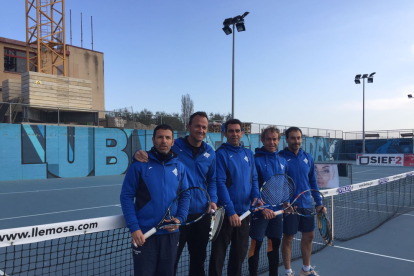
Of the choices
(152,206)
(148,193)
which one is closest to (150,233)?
(152,206)

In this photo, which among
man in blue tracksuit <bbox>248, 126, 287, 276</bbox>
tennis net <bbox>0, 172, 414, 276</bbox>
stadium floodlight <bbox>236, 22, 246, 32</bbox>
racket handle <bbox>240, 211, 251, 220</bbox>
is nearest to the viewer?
tennis net <bbox>0, 172, 414, 276</bbox>

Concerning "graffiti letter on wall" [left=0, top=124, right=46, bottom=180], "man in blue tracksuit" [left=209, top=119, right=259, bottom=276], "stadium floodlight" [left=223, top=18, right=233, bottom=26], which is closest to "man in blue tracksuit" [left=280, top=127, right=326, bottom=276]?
"man in blue tracksuit" [left=209, top=119, right=259, bottom=276]

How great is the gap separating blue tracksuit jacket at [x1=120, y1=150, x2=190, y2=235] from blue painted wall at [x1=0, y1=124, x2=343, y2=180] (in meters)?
15.5

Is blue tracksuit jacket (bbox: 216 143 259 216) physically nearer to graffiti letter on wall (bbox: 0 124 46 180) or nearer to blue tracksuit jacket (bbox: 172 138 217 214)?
blue tracksuit jacket (bbox: 172 138 217 214)

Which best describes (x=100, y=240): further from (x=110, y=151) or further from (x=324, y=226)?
(x=110, y=151)

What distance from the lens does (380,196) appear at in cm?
1026

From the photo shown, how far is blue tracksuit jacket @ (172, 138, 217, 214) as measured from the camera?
3170mm

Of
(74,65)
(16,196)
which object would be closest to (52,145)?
(16,196)

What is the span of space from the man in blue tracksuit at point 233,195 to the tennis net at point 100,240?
37.6 inches

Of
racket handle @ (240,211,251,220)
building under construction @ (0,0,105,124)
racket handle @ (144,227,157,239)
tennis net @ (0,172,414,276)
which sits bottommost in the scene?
tennis net @ (0,172,414,276)

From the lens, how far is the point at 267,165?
3.84 metres

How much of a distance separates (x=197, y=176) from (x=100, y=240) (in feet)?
11.4

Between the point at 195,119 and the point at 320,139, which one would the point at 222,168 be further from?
the point at 320,139

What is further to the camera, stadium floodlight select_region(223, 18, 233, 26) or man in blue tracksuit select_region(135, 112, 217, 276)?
stadium floodlight select_region(223, 18, 233, 26)
